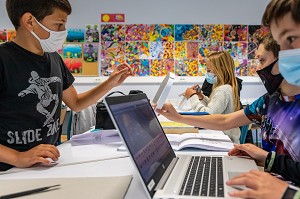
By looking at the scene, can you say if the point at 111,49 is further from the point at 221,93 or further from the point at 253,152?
the point at 253,152

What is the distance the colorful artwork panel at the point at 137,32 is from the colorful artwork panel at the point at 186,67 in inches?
23.8

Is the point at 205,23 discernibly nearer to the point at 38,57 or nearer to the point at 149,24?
the point at 149,24

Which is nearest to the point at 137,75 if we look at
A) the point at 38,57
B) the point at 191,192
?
the point at 38,57

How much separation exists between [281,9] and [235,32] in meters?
3.90

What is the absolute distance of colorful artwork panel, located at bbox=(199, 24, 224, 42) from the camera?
459cm

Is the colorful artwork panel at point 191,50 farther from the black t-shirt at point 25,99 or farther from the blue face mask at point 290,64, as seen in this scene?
the blue face mask at point 290,64

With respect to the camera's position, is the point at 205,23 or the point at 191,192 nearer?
the point at 191,192

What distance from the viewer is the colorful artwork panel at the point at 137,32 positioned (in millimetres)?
4582

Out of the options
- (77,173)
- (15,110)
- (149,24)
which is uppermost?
(149,24)

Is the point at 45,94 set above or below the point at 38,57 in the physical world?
below

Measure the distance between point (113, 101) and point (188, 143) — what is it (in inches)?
21.3

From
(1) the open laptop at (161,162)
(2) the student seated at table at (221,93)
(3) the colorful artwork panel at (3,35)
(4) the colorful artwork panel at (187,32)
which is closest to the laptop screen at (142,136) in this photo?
(1) the open laptop at (161,162)

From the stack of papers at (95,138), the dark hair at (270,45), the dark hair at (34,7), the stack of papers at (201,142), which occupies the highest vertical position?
the dark hair at (34,7)

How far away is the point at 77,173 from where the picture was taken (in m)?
0.91
